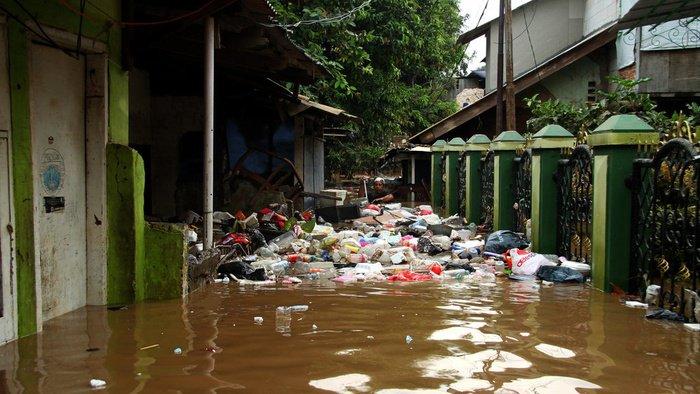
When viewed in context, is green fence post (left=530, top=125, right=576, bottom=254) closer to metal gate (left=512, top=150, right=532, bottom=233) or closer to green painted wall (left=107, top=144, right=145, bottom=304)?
metal gate (left=512, top=150, right=532, bottom=233)

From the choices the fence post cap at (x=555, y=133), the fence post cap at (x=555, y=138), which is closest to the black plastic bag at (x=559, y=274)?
the fence post cap at (x=555, y=138)

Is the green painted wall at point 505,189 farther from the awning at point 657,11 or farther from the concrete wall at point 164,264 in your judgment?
the concrete wall at point 164,264

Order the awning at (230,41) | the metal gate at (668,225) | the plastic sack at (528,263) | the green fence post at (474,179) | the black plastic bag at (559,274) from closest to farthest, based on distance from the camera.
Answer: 1. the metal gate at (668,225)
2. the awning at (230,41)
3. the black plastic bag at (559,274)
4. the plastic sack at (528,263)
5. the green fence post at (474,179)

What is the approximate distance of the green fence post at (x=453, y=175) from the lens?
16797 millimetres

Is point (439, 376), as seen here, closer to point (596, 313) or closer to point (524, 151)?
point (596, 313)

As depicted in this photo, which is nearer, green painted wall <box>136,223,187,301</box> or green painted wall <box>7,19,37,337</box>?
green painted wall <box>7,19,37,337</box>

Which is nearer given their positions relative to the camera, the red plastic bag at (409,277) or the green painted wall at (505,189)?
the red plastic bag at (409,277)

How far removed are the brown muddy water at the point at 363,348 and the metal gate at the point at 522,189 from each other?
4.14 metres

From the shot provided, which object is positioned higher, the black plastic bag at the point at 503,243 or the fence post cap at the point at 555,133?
the fence post cap at the point at 555,133

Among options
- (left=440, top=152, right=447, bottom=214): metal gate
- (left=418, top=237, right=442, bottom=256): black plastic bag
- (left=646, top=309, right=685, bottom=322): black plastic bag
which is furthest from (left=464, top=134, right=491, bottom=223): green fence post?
(left=646, top=309, right=685, bottom=322): black plastic bag

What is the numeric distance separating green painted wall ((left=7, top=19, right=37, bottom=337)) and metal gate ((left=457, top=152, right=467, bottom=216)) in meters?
11.6

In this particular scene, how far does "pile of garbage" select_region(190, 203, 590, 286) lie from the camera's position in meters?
8.05

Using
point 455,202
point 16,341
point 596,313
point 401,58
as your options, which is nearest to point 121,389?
point 16,341

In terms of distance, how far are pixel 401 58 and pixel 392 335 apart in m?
18.9
